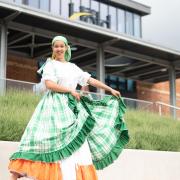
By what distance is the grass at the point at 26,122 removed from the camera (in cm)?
688

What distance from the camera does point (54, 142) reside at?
4.45m

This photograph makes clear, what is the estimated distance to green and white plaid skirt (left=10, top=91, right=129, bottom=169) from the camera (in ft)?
14.4

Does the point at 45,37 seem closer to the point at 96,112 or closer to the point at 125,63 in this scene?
the point at 125,63

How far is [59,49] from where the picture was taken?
Result: 4840 mm

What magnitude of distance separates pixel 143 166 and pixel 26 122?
2213mm

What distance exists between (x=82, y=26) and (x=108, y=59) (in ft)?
17.9

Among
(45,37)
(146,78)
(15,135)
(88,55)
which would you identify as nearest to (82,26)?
(45,37)

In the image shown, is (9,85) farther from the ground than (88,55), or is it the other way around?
(88,55)

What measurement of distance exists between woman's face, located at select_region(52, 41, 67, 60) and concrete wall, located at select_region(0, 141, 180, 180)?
111 inches

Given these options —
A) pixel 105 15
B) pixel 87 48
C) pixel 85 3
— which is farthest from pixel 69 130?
pixel 105 15

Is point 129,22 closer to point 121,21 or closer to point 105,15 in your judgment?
point 121,21

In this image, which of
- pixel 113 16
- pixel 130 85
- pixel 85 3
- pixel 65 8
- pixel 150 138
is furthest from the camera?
pixel 113 16

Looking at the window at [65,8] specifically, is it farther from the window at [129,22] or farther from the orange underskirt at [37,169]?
the orange underskirt at [37,169]

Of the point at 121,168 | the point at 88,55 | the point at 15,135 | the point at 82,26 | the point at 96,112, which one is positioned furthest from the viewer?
the point at 88,55
